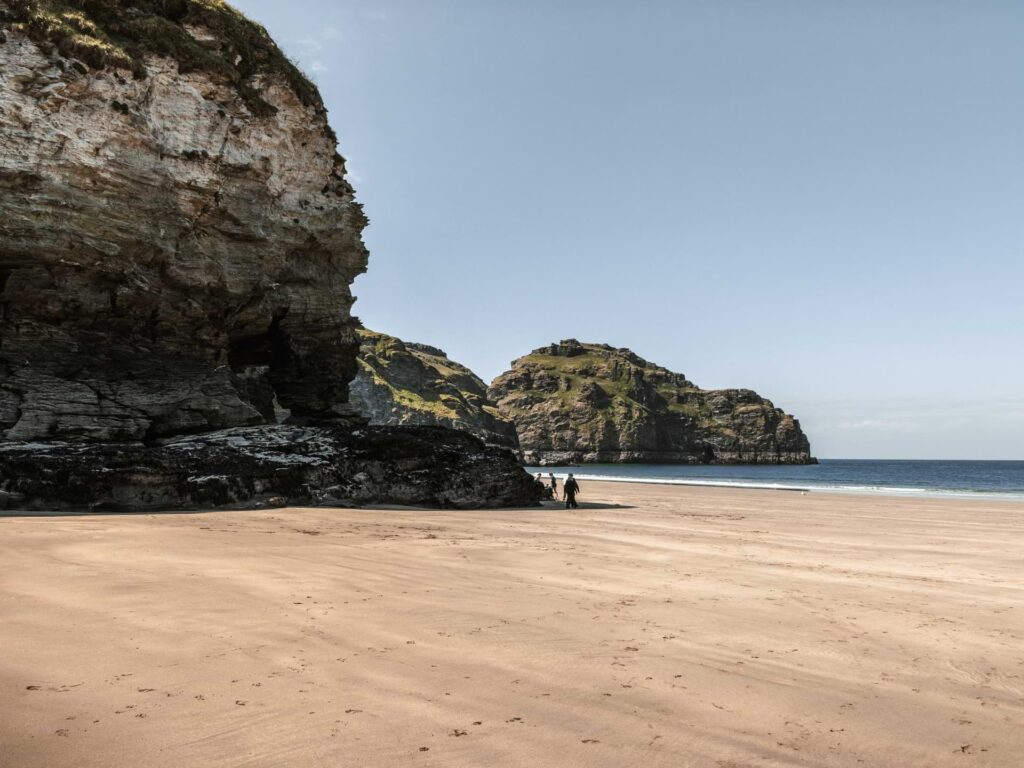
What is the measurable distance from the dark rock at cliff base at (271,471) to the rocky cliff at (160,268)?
0.21 ft

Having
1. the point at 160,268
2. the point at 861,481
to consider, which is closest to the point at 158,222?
the point at 160,268

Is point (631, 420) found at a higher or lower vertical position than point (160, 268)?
higher

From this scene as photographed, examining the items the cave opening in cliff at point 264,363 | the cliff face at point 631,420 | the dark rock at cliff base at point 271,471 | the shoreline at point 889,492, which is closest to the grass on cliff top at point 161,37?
the cave opening in cliff at point 264,363

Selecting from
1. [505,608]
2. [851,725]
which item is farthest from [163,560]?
[851,725]

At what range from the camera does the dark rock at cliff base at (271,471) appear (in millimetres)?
16953

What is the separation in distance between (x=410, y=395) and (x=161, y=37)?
12899cm

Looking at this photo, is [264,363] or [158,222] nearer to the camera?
[158,222]

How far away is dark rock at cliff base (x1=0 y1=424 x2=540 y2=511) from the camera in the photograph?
667 inches

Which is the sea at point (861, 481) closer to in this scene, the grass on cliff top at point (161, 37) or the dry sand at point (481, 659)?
the dry sand at point (481, 659)

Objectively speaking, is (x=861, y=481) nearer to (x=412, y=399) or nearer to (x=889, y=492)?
(x=889, y=492)

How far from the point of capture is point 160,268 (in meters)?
24.0

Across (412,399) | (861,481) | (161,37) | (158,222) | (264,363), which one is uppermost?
(161,37)

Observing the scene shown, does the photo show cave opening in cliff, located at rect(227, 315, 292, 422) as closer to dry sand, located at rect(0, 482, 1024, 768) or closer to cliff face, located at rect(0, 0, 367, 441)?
cliff face, located at rect(0, 0, 367, 441)

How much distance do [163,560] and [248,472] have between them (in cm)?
1086
